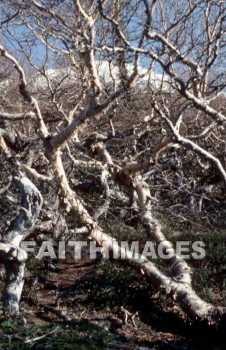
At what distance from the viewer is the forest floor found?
505cm

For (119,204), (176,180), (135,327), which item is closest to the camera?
(135,327)

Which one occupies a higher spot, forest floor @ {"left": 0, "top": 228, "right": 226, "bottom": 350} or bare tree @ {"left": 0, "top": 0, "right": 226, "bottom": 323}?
bare tree @ {"left": 0, "top": 0, "right": 226, "bottom": 323}

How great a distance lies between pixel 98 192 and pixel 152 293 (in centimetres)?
228

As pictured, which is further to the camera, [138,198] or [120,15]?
[138,198]

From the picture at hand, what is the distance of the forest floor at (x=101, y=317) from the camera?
16.6 ft

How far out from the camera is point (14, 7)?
6.09 meters

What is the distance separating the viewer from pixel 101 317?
6.21 metres

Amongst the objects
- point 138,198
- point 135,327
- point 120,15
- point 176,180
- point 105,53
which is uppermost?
point 120,15

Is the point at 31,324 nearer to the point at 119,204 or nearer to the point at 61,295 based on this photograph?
the point at 61,295

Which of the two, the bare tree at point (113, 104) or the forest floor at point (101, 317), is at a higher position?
the bare tree at point (113, 104)

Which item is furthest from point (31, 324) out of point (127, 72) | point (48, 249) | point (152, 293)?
point (127, 72)

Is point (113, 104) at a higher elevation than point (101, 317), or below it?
higher

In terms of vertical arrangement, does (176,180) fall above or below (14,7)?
below

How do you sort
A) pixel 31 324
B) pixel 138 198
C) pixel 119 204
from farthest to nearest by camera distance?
pixel 119 204, pixel 138 198, pixel 31 324
